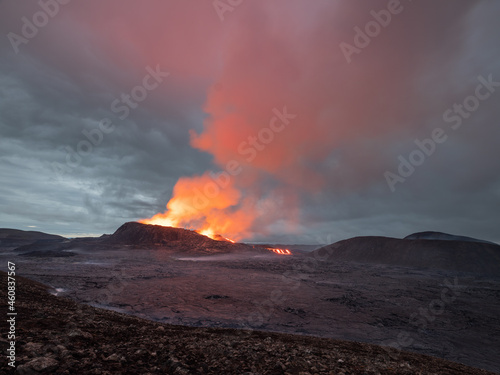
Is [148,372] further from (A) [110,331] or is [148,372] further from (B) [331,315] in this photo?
(B) [331,315]

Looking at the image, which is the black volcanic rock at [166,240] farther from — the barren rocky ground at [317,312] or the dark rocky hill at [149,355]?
the dark rocky hill at [149,355]

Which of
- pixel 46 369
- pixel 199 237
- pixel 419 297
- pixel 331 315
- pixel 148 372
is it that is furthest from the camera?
pixel 199 237

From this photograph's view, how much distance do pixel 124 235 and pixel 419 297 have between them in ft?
370

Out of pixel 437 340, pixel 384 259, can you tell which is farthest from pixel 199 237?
pixel 437 340

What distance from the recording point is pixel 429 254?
9381cm

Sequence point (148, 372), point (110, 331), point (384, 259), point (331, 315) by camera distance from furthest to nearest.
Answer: point (384, 259) → point (331, 315) → point (110, 331) → point (148, 372)

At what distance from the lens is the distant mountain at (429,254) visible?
84.7m

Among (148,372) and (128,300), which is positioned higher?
(148,372)

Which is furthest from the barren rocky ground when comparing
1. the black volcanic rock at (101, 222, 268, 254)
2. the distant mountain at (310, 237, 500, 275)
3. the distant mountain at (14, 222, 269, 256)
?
the distant mountain at (310, 237, 500, 275)

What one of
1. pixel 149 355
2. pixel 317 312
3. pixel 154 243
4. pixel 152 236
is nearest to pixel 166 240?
pixel 154 243

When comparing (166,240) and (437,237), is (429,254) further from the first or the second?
(166,240)

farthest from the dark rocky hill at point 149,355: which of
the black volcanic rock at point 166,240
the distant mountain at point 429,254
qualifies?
the distant mountain at point 429,254

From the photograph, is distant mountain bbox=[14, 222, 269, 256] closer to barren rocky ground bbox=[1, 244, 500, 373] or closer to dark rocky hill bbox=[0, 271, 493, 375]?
barren rocky ground bbox=[1, 244, 500, 373]

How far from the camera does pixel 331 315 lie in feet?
71.2
